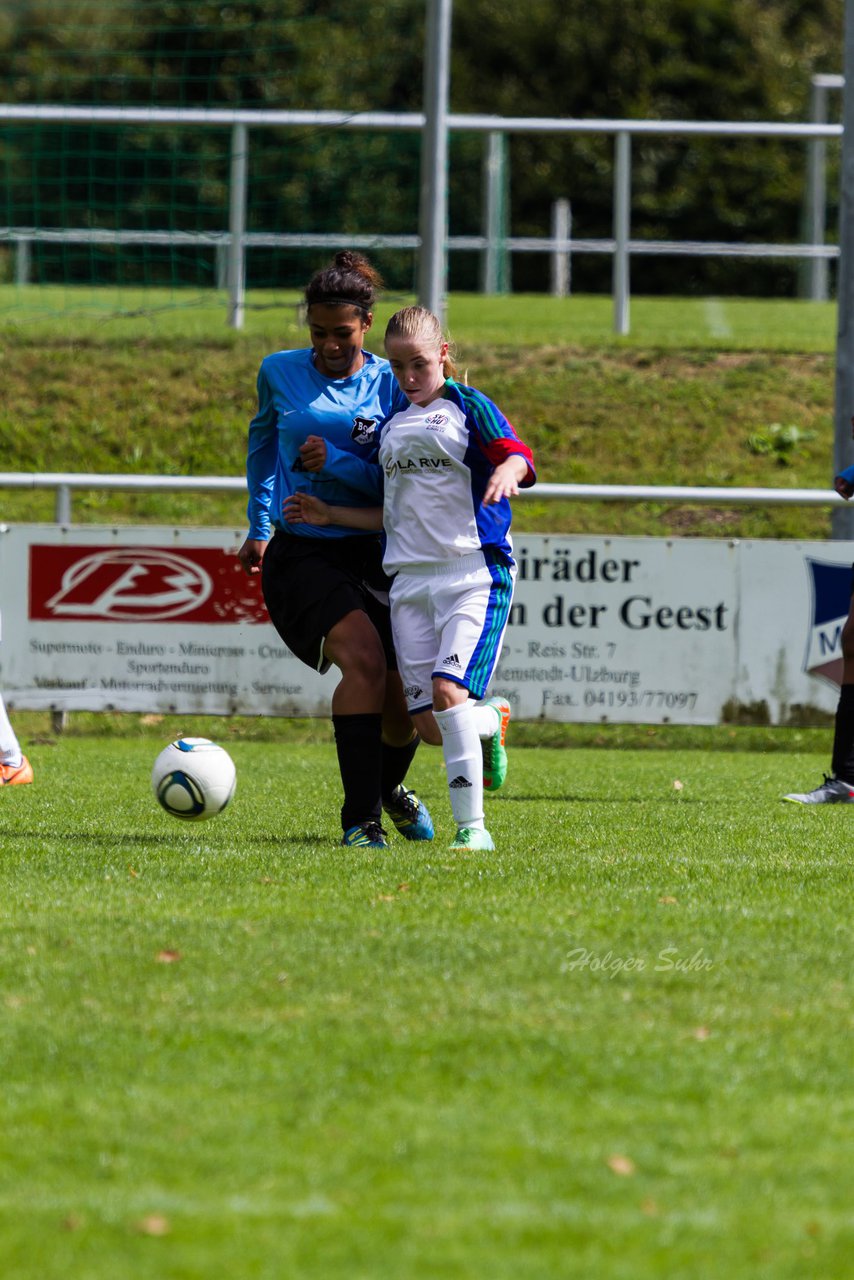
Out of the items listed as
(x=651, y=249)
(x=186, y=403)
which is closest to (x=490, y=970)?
(x=186, y=403)

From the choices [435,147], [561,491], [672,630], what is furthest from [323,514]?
[435,147]

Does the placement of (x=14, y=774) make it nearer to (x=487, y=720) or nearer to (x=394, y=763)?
(x=394, y=763)

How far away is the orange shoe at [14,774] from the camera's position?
8.00 m

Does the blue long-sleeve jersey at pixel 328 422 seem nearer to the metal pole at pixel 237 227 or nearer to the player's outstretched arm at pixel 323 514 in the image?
the player's outstretched arm at pixel 323 514

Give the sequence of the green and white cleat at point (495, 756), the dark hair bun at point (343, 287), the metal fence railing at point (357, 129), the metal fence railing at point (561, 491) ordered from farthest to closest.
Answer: the metal fence railing at point (357, 129) < the metal fence railing at point (561, 491) < the green and white cleat at point (495, 756) < the dark hair bun at point (343, 287)

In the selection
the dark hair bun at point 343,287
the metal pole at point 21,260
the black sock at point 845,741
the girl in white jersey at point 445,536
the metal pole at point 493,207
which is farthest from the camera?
the metal pole at point 21,260

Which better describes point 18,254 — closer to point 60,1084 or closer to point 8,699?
point 8,699

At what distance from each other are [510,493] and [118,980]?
2.22 m

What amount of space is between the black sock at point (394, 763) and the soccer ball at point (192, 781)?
1.93 ft

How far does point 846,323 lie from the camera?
11.1m

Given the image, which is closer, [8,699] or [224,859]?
[224,859]

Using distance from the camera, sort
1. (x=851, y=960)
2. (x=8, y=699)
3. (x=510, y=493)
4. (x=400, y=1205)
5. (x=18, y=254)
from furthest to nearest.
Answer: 1. (x=18, y=254)
2. (x=8, y=699)
3. (x=510, y=493)
4. (x=851, y=960)
5. (x=400, y=1205)

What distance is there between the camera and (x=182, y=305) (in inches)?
599

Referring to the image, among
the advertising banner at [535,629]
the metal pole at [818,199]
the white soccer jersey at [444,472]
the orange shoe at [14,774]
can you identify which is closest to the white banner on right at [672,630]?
the advertising banner at [535,629]
